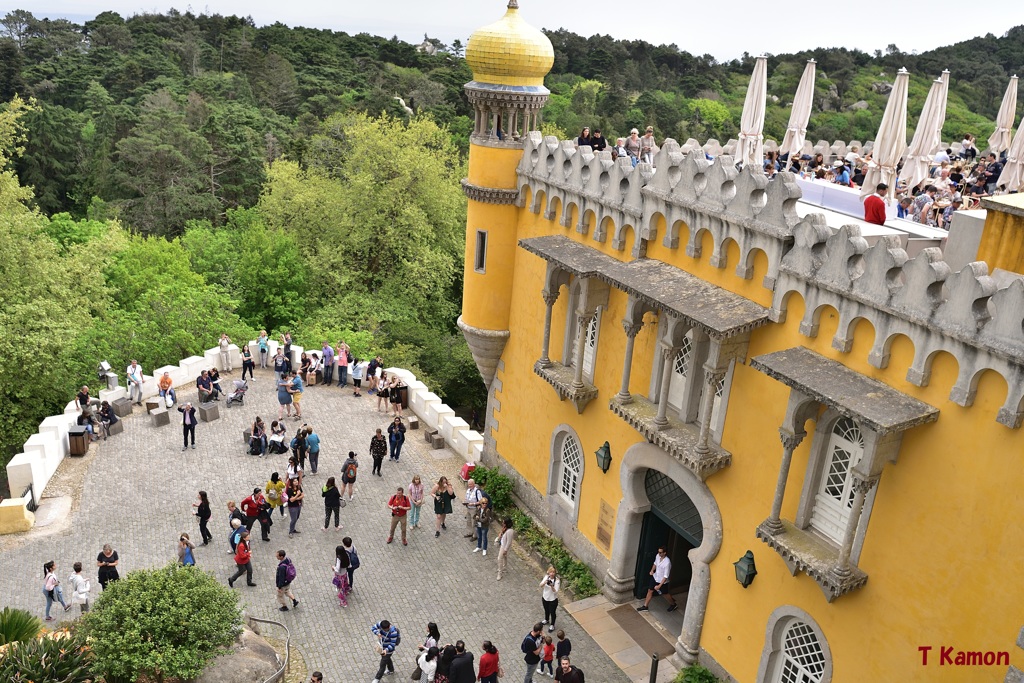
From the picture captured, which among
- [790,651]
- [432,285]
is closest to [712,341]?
[790,651]

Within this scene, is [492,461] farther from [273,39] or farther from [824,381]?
[273,39]

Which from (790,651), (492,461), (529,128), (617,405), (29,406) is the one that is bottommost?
(29,406)

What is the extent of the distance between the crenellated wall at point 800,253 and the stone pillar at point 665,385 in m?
1.72

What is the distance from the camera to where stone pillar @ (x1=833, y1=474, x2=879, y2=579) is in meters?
12.1

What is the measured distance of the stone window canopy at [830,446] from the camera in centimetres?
1173

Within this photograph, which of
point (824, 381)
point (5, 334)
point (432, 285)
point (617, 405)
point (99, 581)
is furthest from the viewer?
point (432, 285)

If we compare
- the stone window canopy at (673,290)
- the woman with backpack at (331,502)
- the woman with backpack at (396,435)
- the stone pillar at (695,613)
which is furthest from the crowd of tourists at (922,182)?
the woman with backpack at (331,502)

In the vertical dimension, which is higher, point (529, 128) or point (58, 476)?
point (529, 128)

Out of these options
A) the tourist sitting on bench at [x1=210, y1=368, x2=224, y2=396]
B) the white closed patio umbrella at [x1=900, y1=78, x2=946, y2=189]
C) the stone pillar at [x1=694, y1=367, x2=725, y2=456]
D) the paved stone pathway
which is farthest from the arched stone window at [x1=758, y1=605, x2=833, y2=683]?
the tourist sitting on bench at [x1=210, y1=368, x2=224, y2=396]

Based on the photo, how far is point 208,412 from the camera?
26.4 m

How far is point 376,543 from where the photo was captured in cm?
2114

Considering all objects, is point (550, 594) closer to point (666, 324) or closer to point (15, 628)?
point (666, 324)

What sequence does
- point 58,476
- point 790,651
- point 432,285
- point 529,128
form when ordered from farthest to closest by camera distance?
point 432,285
point 58,476
point 529,128
point 790,651

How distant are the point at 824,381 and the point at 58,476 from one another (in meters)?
19.6
